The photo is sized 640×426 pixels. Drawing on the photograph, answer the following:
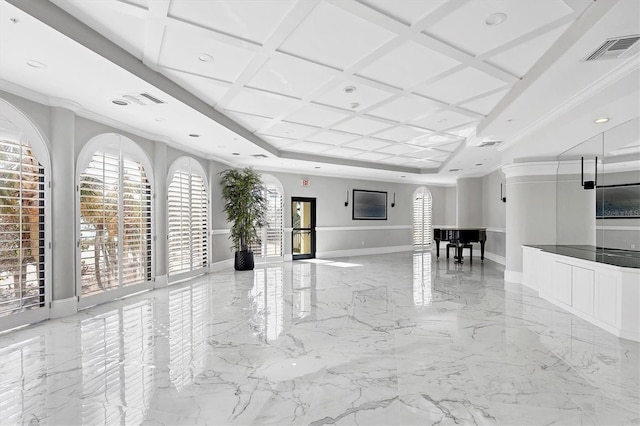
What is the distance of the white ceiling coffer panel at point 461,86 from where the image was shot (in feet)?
12.3

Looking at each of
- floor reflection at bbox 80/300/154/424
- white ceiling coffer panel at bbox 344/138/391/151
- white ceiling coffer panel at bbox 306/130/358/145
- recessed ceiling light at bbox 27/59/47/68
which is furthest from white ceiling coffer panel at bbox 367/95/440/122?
floor reflection at bbox 80/300/154/424

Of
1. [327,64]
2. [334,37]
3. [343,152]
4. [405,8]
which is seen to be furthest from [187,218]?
[405,8]

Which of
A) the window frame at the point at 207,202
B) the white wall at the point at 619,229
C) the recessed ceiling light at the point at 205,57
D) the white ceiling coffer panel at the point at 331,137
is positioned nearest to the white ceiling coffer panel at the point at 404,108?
the white ceiling coffer panel at the point at 331,137

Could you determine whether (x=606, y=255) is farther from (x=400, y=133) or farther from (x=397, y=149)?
(x=397, y=149)

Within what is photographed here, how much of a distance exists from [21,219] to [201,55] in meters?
2.95

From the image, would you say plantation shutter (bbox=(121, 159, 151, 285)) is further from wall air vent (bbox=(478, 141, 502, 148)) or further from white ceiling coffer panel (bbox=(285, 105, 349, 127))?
wall air vent (bbox=(478, 141, 502, 148))

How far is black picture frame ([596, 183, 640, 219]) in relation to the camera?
13.8 feet

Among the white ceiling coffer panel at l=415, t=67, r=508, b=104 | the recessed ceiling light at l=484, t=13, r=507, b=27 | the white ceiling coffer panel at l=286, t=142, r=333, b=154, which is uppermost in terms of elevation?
the recessed ceiling light at l=484, t=13, r=507, b=27

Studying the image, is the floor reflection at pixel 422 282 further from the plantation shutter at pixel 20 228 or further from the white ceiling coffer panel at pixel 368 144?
the plantation shutter at pixel 20 228

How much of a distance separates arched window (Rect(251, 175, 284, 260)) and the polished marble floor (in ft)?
13.4

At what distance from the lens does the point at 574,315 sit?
4.44m

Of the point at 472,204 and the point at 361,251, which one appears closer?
the point at 472,204

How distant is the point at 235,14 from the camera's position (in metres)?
2.64

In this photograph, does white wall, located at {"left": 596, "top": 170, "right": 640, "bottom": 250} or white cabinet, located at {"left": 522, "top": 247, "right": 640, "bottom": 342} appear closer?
white cabinet, located at {"left": 522, "top": 247, "right": 640, "bottom": 342}
